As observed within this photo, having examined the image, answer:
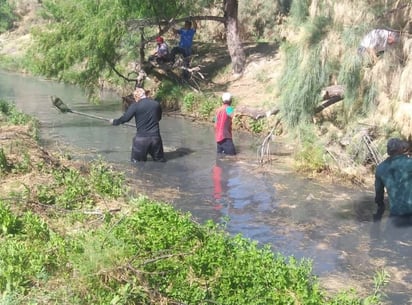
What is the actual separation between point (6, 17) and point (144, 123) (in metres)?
43.2

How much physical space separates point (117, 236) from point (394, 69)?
270 inches

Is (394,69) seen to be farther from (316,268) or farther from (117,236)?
(117,236)

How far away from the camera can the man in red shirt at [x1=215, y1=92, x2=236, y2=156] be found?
14.3 metres

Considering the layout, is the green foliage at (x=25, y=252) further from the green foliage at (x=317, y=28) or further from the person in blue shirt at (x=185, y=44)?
the person in blue shirt at (x=185, y=44)

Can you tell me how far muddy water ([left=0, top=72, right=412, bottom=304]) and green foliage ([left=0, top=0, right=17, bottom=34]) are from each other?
36540 millimetres

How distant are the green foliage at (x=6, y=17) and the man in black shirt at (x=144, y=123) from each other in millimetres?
42016

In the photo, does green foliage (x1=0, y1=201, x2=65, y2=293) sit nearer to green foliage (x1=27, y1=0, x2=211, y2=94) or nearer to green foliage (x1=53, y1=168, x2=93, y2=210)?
green foliage (x1=53, y1=168, x2=93, y2=210)

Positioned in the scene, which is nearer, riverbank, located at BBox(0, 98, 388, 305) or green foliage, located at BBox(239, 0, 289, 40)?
riverbank, located at BBox(0, 98, 388, 305)

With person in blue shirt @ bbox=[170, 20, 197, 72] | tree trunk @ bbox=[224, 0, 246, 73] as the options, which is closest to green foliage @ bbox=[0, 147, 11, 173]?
person in blue shirt @ bbox=[170, 20, 197, 72]

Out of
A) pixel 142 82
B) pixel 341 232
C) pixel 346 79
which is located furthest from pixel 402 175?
pixel 142 82

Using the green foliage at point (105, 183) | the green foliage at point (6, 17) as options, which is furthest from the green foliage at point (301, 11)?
the green foliage at point (6, 17)

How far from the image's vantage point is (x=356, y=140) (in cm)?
1207

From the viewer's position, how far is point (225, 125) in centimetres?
1438

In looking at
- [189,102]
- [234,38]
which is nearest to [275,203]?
[189,102]
